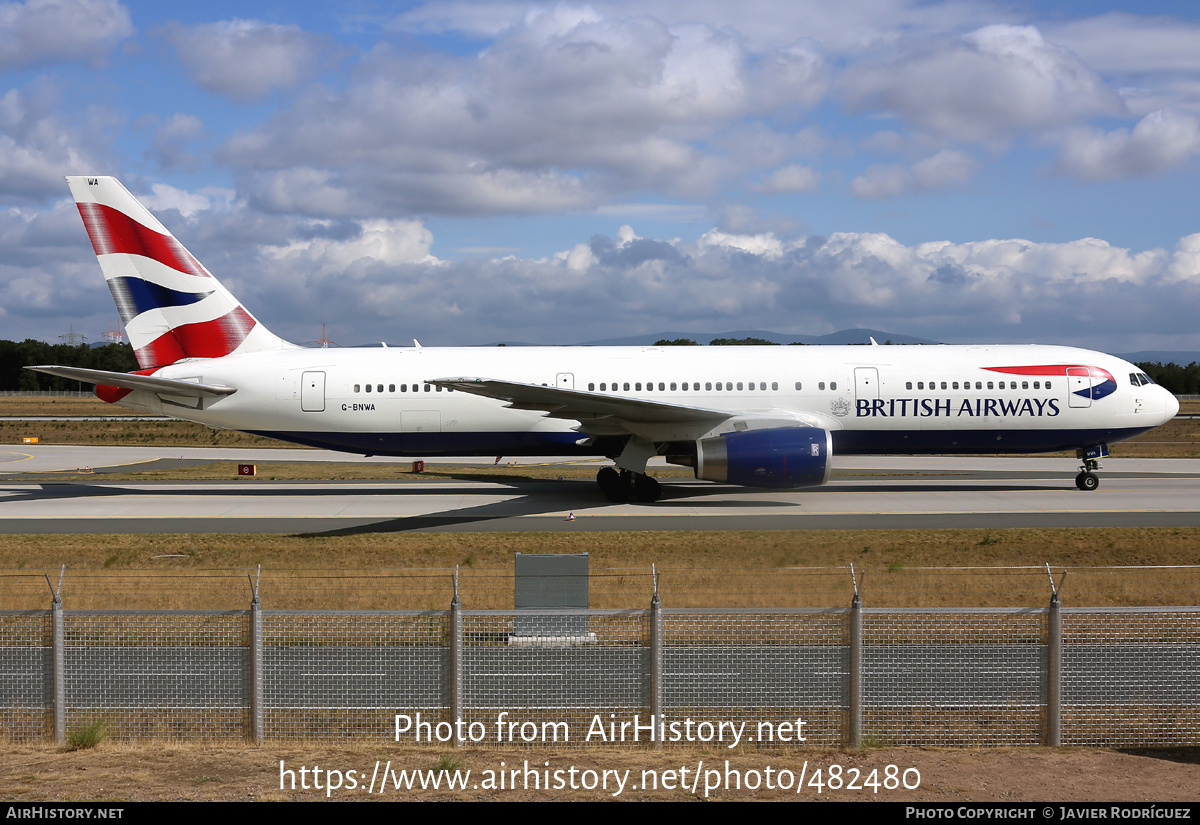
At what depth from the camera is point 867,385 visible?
26.0 meters

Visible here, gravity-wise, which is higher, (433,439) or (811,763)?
(433,439)

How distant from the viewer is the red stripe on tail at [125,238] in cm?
2688

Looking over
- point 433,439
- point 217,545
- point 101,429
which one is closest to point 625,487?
point 433,439

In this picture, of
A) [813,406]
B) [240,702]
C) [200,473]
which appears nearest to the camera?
[240,702]

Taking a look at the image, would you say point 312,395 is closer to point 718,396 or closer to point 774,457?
point 718,396

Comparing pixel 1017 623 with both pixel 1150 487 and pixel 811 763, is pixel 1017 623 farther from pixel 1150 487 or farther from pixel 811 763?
pixel 1150 487

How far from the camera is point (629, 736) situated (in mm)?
8633

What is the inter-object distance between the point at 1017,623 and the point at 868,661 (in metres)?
3.01

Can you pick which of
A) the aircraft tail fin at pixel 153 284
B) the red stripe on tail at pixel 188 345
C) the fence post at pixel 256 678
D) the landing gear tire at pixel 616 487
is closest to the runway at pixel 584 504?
the landing gear tire at pixel 616 487

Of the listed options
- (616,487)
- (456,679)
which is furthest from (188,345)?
(456,679)

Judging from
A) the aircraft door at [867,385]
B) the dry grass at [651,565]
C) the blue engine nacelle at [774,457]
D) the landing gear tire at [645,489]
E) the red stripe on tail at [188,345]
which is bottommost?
the dry grass at [651,565]

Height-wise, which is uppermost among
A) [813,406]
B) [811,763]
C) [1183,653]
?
[813,406]

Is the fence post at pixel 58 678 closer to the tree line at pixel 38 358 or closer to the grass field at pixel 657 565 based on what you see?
the grass field at pixel 657 565

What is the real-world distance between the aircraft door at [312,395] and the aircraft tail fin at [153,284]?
2654 mm
